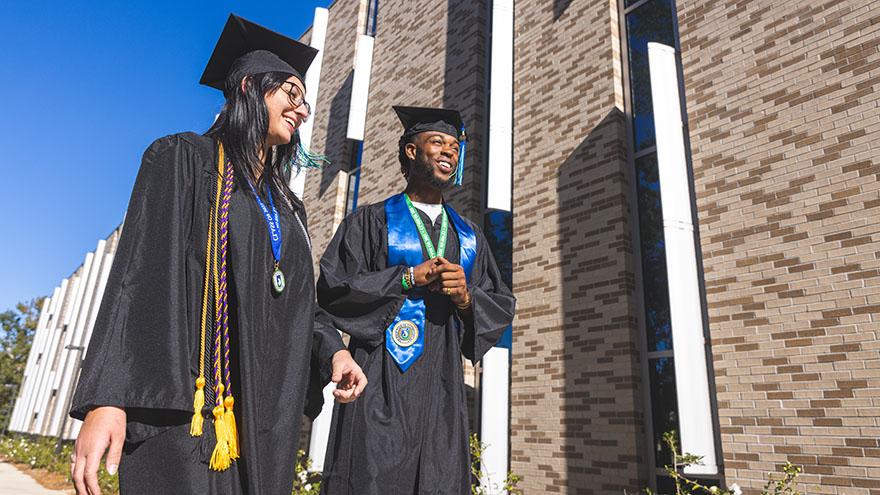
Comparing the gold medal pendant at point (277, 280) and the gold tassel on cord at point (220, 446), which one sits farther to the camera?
the gold medal pendant at point (277, 280)

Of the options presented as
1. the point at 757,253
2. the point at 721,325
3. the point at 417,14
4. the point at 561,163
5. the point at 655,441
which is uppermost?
the point at 417,14

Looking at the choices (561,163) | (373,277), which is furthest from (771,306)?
(373,277)

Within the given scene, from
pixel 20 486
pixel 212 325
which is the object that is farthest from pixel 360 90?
pixel 20 486

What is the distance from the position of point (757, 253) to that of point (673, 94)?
205 cm

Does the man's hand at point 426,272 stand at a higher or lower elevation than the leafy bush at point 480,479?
higher

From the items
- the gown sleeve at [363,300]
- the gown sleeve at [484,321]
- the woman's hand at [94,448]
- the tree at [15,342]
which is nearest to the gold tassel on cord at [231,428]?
the woman's hand at [94,448]

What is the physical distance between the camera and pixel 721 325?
18.1 ft

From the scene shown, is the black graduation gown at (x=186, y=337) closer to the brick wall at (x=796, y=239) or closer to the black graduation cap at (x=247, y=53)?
the black graduation cap at (x=247, y=53)

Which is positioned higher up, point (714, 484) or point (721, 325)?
point (721, 325)

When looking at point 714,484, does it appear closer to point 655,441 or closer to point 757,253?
point 655,441

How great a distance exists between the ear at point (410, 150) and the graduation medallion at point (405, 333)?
112 cm

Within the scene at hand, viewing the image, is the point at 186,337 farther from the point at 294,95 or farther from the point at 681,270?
the point at 681,270

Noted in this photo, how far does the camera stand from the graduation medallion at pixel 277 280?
5.70 feet

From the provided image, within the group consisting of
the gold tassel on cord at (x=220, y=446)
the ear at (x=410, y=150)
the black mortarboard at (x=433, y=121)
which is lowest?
the gold tassel on cord at (x=220, y=446)
